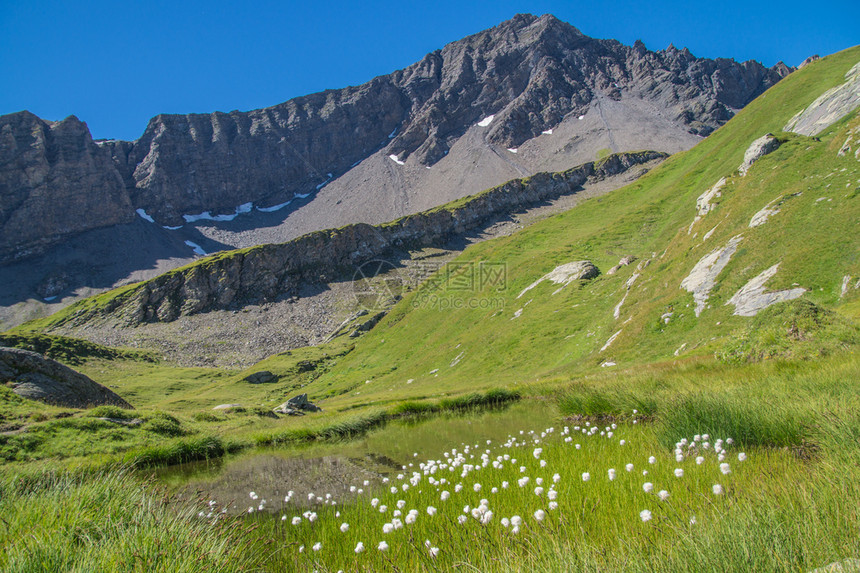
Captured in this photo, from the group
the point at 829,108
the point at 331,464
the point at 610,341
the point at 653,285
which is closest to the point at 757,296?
the point at 610,341

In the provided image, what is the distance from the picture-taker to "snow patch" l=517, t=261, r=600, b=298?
52.7m

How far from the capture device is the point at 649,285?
35.2 metres

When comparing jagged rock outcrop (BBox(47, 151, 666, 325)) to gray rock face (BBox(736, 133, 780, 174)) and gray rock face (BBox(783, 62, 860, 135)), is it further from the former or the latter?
gray rock face (BBox(736, 133, 780, 174))

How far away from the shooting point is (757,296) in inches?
866

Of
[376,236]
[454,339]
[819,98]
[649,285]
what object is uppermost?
[376,236]

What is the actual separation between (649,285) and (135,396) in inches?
3880

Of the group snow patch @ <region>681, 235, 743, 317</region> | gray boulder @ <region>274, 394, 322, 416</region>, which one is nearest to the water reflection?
snow patch @ <region>681, 235, 743, 317</region>

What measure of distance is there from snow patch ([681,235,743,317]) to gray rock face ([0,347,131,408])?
1558 inches

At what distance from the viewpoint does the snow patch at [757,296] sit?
20.5 metres

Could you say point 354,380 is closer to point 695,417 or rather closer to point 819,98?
point 695,417

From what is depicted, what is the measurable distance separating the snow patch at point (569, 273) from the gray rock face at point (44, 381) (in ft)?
159

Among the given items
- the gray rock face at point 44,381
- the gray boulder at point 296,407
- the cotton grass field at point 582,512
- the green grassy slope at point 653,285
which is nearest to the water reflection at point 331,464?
the cotton grass field at point 582,512

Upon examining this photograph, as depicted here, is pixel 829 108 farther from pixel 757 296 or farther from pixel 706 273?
pixel 757 296

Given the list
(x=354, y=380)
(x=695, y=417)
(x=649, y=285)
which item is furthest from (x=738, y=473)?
(x=354, y=380)
